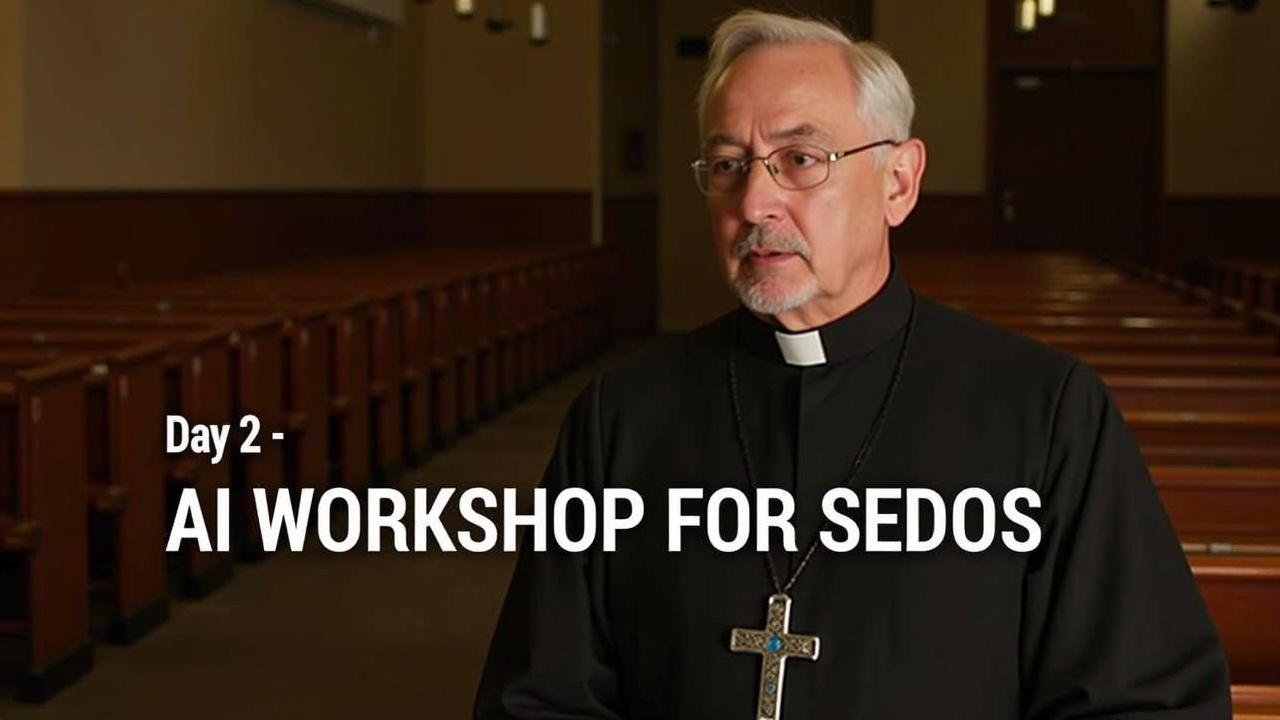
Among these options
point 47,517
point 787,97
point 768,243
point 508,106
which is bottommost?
point 47,517

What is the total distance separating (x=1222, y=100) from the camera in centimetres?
1722

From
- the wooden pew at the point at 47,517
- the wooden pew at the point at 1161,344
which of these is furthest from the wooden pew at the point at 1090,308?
the wooden pew at the point at 47,517

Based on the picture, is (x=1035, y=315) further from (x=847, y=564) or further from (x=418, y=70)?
(x=418, y=70)

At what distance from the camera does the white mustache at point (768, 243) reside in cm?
220

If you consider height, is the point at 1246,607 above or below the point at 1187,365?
below

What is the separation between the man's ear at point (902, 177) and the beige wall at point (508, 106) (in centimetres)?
1506

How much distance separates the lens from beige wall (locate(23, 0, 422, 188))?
31.4 feet

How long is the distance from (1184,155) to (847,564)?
623 inches

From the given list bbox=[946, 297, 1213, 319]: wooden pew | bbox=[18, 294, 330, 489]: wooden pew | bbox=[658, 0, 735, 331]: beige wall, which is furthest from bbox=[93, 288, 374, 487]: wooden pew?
bbox=[658, 0, 735, 331]: beige wall

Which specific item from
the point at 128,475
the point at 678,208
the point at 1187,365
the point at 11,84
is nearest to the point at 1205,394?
the point at 1187,365

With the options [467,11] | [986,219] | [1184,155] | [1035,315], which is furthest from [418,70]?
[1035,315]

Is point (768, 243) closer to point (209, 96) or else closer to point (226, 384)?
point (226, 384)

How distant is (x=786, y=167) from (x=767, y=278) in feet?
0.40

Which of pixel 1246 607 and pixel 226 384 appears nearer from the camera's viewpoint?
pixel 1246 607
